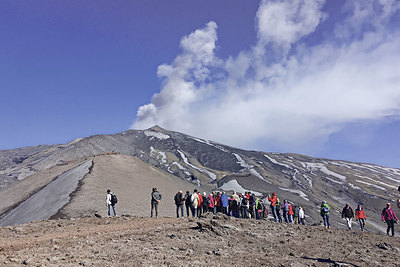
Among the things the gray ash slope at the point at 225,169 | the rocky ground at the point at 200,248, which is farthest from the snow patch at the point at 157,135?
the rocky ground at the point at 200,248

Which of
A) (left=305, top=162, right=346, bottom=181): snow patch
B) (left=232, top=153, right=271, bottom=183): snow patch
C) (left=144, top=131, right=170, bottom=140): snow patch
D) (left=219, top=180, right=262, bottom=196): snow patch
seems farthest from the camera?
(left=144, top=131, right=170, bottom=140): snow patch

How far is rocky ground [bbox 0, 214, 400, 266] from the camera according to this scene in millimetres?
9555

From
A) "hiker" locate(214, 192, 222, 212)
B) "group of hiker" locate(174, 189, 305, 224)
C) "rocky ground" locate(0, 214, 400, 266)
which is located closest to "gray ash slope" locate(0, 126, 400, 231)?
"group of hiker" locate(174, 189, 305, 224)

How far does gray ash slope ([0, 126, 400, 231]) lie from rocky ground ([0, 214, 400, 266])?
53.4 meters

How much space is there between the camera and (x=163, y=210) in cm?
2945

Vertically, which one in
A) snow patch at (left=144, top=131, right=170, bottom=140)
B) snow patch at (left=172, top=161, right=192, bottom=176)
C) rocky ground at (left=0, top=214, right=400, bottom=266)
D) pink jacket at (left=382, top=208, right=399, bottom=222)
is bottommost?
rocky ground at (left=0, top=214, right=400, bottom=266)

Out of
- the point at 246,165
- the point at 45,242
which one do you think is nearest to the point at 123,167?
the point at 45,242

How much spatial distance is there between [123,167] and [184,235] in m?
28.6

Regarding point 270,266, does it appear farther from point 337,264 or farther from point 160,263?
point 160,263

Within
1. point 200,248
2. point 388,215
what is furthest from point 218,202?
point 200,248

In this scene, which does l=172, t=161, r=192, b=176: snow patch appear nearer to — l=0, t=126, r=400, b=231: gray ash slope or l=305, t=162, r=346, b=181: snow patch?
l=0, t=126, r=400, b=231: gray ash slope

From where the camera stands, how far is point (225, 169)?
98.5 m

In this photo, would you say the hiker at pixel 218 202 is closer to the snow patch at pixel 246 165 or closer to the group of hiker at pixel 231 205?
the group of hiker at pixel 231 205

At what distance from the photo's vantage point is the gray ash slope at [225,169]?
74.9 m
